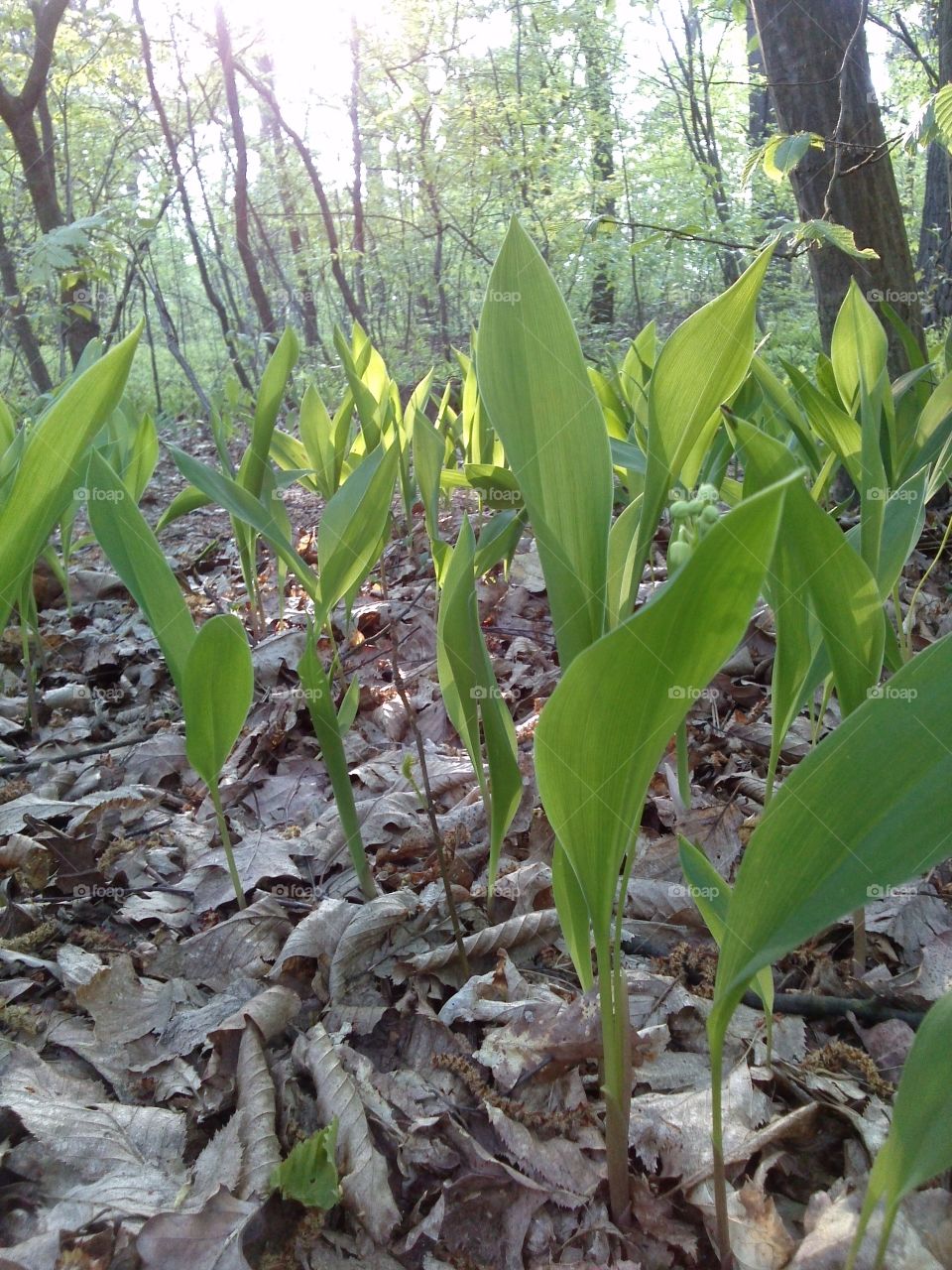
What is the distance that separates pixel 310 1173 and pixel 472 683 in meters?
0.51

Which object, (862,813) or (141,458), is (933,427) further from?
(141,458)

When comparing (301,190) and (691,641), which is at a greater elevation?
(301,190)

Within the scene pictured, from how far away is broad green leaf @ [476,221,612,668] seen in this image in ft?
2.43

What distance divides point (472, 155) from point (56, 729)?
744cm

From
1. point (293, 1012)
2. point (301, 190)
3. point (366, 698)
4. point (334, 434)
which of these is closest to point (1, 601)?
point (293, 1012)

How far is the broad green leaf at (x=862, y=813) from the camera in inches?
20.9

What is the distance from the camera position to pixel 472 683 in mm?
1016

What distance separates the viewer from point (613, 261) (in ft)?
29.2

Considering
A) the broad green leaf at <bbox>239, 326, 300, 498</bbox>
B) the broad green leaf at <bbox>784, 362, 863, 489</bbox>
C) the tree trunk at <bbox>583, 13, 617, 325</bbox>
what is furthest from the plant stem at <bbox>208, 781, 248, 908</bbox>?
the tree trunk at <bbox>583, 13, 617, 325</bbox>

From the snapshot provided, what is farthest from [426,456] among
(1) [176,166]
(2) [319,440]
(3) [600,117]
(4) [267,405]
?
(3) [600,117]

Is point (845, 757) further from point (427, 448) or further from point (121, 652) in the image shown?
point (121, 652)

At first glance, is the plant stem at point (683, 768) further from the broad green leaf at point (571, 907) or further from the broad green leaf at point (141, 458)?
the broad green leaf at point (141, 458)

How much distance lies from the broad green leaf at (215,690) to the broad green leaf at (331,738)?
74mm
